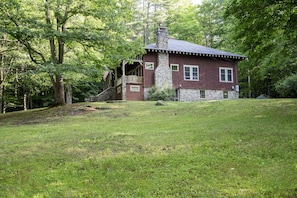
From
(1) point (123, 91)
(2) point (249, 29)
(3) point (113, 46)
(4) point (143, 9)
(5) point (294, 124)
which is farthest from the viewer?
(4) point (143, 9)

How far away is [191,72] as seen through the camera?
88.4ft

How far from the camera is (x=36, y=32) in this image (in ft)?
45.8

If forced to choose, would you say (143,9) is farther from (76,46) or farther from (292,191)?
(292,191)

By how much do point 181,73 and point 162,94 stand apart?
3759 mm

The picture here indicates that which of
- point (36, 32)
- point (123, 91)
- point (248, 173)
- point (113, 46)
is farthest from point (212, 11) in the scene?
point (248, 173)

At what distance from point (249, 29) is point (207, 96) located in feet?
55.0

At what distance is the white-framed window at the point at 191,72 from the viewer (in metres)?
26.8

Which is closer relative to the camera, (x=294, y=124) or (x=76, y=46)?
(x=294, y=124)

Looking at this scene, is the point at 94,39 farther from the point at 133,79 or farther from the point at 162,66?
the point at 162,66

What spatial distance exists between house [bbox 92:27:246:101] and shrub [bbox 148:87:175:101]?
66 cm

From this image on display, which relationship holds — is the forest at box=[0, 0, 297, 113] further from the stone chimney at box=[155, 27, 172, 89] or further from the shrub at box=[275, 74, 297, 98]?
the stone chimney at box=[155, 27, 172, 89]

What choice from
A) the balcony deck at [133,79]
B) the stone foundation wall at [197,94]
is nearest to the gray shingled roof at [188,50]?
the balcony deck at [133,79]

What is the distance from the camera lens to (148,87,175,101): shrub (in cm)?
2386

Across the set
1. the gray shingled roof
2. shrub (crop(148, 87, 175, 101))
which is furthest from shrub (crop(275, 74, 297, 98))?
shrub (crop(148, 87, 175, 101))
